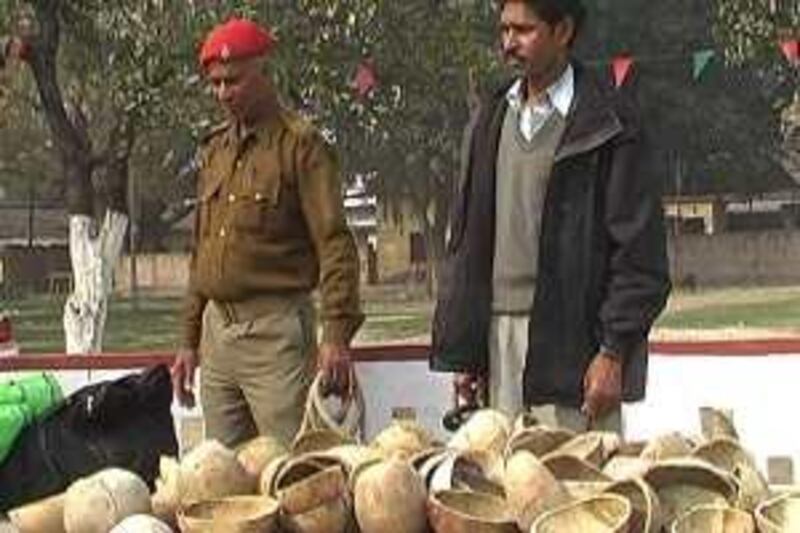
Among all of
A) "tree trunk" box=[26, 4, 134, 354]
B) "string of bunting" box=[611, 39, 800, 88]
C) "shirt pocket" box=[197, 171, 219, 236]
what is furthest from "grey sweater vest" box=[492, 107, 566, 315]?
"tree trunk" box=[26, 4, 134, 354]

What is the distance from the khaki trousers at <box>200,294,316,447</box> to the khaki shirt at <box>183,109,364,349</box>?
2.5 inches

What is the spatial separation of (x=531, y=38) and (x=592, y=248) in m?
0.57

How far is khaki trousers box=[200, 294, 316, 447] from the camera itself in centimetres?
536

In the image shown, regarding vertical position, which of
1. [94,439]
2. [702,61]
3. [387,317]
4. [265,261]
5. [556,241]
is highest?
[702,61]

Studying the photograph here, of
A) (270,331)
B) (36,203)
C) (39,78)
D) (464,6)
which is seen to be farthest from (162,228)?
(270,331)

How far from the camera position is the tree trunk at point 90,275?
13883mm

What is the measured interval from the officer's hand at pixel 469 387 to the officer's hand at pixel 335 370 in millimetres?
445

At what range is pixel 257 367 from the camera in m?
5.39

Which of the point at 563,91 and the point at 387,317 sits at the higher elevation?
the point at 563,91

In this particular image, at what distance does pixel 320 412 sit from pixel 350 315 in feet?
1.27

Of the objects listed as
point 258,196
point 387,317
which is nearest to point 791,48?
point 258,196

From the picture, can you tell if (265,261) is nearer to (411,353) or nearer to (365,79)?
(411,353)

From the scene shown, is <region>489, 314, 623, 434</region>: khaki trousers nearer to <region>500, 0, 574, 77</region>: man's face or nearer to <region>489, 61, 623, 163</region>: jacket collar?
<region>489, 61, 623, 163</region>: jacket collar

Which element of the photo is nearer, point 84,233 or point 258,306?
point 258,306
